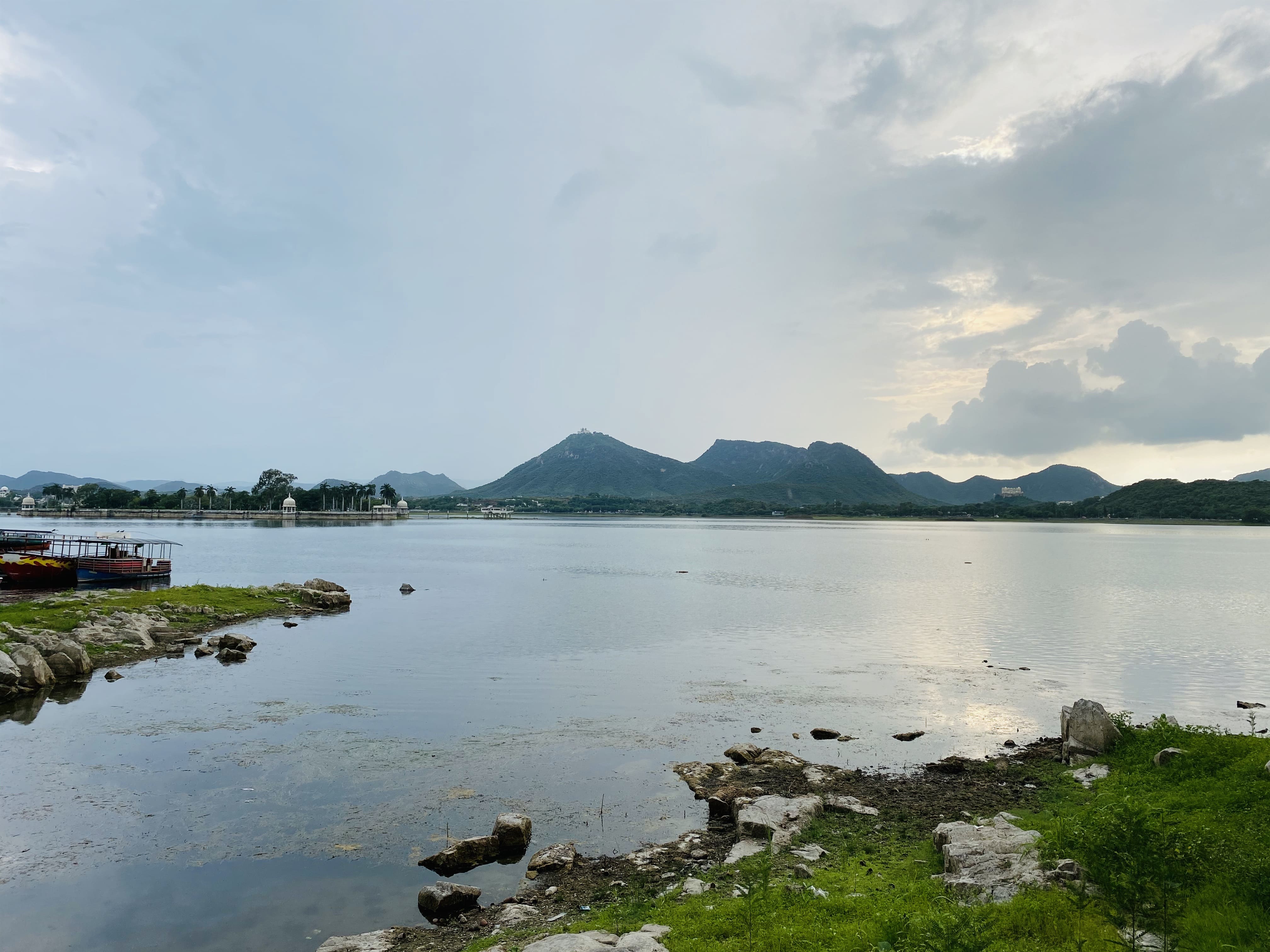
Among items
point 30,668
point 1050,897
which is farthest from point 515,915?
point 30,668

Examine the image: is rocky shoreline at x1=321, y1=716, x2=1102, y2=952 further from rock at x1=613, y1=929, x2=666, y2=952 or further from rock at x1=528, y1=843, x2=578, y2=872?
rock at x1=613, y1=929, x2=666, y2=952

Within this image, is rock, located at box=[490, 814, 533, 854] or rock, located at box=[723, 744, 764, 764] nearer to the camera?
rock, located at box=[490, 814, 533, 854]

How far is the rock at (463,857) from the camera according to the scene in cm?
1468

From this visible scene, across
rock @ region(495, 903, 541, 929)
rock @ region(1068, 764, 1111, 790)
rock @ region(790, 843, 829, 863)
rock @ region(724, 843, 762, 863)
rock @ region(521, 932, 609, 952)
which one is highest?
rock @ region(521, 932, 609, 952)

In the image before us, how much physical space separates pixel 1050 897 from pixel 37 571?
72.6 m

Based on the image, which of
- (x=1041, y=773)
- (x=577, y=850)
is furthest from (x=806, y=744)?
(x=577, y=850)

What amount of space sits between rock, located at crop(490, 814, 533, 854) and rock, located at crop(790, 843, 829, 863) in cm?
578

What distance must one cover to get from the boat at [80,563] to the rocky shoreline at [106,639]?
24.8 ft

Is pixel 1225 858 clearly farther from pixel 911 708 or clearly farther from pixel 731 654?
pixel 731 654

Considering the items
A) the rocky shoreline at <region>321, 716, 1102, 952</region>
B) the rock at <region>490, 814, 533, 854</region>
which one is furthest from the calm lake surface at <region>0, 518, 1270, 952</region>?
the rocky shoreline at <region>321, 716, 1102, 952</region>

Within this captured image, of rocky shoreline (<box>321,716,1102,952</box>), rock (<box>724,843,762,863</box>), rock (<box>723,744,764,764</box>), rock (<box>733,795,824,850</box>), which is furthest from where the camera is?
rock (<box>723,744,764,764</box>)

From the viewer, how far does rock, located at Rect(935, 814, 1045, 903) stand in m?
10.7

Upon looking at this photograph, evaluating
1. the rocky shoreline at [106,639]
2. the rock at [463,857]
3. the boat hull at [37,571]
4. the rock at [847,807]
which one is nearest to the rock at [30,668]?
the rocky shoreline at [106,639]

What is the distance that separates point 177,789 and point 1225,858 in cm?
2264
